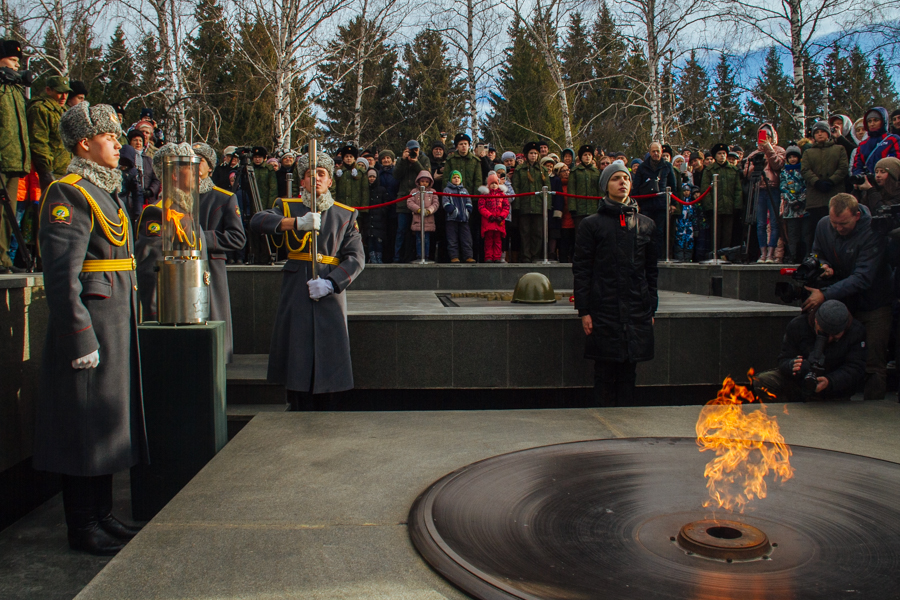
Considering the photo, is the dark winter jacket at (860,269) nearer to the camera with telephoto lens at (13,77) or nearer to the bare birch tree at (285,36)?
the camera with telephoto lens at (13,77)

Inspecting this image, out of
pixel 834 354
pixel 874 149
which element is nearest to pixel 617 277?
pixel 834 354

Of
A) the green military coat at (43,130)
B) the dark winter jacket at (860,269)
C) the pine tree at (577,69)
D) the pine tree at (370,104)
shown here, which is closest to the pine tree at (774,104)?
the pine tree at (577,69)

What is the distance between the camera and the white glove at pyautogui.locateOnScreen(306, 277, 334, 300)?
5.22 meters

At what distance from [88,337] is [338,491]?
1.41m

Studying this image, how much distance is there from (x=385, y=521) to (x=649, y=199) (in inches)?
393

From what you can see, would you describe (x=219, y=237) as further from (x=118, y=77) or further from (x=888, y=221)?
(x=118, y=77)

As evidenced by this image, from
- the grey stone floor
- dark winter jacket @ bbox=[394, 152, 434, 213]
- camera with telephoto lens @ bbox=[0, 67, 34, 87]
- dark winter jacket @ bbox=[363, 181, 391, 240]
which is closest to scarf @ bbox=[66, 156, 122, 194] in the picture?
the grey stone floor

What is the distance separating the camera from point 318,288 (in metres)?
5.22

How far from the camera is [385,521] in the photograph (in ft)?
9.61

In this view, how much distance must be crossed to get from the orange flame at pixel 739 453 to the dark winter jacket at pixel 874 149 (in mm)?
5840

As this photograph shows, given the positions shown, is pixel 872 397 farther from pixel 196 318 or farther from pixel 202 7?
pixel 202 7

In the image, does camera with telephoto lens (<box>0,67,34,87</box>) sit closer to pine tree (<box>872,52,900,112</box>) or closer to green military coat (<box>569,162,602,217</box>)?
green military coat (<box>569,162,602,217</box>)

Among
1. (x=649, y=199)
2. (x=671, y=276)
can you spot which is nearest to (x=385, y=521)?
(x=671, y=276)

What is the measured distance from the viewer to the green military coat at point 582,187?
12.8 meters
